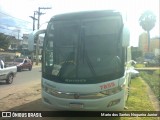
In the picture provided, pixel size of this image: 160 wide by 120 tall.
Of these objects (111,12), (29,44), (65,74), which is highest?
(111,12)

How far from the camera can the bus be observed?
6.04 metres

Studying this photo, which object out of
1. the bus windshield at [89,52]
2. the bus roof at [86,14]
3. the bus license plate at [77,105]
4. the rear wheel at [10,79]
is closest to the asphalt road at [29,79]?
the rear wheel at [10,79]

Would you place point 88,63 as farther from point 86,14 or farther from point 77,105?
point 86,14

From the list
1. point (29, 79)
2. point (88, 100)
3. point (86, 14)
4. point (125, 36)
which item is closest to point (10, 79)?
point (29, 79)

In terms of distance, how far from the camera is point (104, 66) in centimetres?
616

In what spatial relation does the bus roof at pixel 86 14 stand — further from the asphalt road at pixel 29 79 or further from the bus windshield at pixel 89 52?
the asphalt road at pixel 29 79

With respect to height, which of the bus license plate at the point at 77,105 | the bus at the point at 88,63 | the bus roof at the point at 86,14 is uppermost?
the bus roof at the point at 86,14

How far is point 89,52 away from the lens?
20.4 ft

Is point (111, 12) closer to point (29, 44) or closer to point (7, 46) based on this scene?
point (29, 44)

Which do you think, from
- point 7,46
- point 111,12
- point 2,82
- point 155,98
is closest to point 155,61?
point 7,46

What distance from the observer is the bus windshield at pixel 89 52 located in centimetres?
612

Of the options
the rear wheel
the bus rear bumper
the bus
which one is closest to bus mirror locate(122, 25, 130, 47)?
the bus

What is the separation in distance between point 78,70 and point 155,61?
92.2 ft

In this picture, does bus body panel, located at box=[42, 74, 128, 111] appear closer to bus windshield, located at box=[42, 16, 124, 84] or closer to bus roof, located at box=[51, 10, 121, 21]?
bus windshield, located at box=[42, 16, 124, 84]
